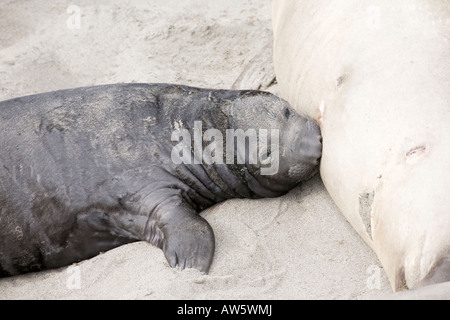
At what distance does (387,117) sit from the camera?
3.23 metres

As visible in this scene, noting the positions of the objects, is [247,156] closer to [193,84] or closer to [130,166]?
[130,166]

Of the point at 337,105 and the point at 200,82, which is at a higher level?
the point at 337,105

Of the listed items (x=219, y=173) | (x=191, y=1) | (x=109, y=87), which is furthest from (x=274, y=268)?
(x=191, y=1)

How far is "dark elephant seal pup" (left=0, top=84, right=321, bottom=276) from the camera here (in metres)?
3.67

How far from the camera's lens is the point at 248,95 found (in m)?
4.04

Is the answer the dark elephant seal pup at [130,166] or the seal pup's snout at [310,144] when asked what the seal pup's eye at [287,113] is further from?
the seal pup's snout at [310,144]

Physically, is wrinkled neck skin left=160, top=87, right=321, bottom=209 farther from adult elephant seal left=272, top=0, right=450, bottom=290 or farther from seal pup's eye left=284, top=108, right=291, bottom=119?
adult elephant seal left=272, top=0, right=450, bottom=290

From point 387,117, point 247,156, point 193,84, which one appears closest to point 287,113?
point 247,156

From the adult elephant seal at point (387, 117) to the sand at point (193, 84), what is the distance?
0.19m

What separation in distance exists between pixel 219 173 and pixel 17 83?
1949 millimetres

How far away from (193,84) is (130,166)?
4.45 feet

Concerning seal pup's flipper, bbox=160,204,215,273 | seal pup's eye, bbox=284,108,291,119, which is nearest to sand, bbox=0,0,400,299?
seal pup's flipper, bbox=160,204,215,273

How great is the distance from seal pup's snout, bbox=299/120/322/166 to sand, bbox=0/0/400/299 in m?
0.21

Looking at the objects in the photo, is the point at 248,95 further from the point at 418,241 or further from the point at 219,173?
the point at 418,241
